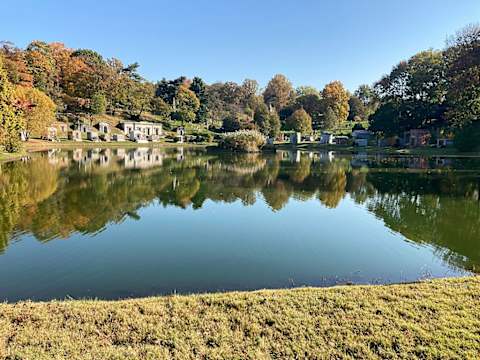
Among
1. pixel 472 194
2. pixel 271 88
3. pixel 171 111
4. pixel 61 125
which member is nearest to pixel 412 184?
pixel 472 194

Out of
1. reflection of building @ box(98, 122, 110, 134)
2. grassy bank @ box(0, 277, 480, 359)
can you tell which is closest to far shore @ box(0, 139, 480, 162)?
reflection of building @ box(98, 122, 110, 134)

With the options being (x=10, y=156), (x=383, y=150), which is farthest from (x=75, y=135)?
(x=383, y=150)

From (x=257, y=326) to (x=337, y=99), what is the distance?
3665 inches

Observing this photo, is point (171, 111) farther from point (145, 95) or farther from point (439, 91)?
point (439, 91)

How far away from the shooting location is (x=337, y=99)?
91312 millimetres

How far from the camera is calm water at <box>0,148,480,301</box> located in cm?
793

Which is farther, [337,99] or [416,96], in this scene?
[337,99]

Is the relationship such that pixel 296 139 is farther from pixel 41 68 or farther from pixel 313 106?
pixel 41 68

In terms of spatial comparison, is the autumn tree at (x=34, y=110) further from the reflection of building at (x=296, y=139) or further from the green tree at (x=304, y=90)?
the green tree at (x=304, y=90)

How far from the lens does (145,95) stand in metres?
83.9

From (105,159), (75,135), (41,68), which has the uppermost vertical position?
(41,68)

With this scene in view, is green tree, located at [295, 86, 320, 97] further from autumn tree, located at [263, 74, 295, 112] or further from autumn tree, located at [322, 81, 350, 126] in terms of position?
autumn tree, located at [322, 81, 350, 126]

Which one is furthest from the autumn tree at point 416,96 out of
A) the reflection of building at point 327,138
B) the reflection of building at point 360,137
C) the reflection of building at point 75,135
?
the reflection of building at point 75,135

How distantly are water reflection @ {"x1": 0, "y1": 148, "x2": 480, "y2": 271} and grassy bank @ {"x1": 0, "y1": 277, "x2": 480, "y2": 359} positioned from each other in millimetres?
4385
